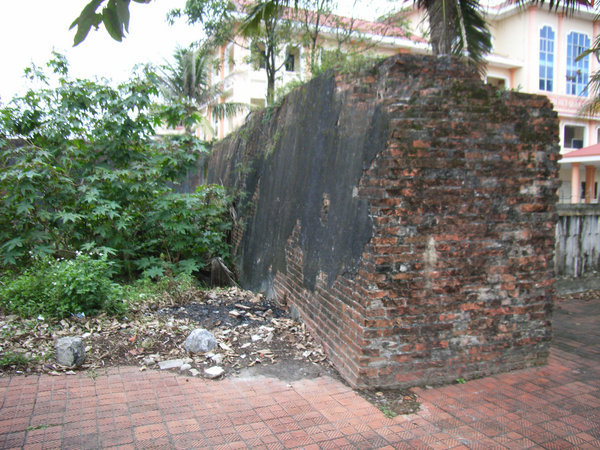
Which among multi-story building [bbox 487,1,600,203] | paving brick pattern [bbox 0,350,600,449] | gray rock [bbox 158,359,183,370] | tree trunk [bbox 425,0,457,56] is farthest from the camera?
multi-story building [bbox 487,1,600,203]

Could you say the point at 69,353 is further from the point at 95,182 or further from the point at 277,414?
the point at 95,182

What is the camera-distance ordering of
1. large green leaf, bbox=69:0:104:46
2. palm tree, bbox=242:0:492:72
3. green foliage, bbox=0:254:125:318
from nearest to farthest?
large green leaf, bbox=69:0:104:46, green foliage, bbox=0:254:125:318, palm tree, bbox=242:0:492:72

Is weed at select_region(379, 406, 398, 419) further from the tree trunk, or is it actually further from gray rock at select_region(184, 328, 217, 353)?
the tree trunk

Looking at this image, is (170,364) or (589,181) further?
(589,181)

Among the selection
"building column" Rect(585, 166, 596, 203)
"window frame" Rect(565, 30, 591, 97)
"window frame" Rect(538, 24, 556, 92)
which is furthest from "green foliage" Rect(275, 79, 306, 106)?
"window frame" Rect(565, 30, 591, 97)

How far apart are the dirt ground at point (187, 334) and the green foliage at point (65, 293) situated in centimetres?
16

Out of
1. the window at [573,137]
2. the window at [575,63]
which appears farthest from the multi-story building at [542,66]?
the window at [573,137]

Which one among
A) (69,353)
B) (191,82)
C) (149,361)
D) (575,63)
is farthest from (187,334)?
(575,63)

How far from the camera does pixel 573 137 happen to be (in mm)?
25656

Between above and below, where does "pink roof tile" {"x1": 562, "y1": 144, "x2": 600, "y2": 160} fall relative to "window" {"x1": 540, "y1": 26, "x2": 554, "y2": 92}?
below

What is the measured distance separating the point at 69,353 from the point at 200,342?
3.93 ft

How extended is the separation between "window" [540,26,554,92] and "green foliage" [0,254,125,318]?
79.6 ft

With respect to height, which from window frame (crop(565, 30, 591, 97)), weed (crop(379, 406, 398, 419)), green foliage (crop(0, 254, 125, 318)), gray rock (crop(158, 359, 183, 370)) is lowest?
weed (crop(379, 406, 398, 419))

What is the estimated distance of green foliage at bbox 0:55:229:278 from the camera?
6656 mm
